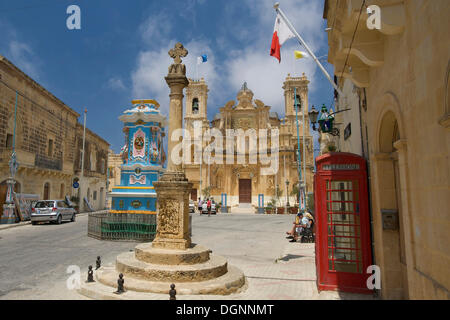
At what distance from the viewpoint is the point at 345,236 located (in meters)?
6.09

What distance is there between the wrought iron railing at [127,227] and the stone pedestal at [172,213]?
562 centimetres

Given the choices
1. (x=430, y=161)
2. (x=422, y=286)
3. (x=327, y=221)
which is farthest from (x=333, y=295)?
(x=430, y=161)

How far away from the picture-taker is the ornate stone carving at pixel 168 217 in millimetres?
6953

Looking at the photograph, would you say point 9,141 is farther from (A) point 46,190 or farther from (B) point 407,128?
(B) point 407,128

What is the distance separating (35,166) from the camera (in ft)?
74.5

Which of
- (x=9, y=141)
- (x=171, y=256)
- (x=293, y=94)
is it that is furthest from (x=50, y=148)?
(x=293, y=94)

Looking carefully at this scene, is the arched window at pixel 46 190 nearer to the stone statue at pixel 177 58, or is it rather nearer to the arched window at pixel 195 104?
the stone statue at pixel 177 58

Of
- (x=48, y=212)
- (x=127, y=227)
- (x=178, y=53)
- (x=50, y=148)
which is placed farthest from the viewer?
(x=50, y=148)

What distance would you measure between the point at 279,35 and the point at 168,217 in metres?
6.11

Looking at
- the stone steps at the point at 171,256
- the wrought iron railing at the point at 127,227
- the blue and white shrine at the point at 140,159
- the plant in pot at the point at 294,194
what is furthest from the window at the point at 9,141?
the plant in pot at the point at 294,194

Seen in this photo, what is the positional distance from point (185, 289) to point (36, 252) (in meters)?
6.72

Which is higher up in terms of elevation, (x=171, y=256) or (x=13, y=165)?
(x=13, y=165)

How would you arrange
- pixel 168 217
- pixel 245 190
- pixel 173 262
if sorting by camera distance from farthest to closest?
pixel 245 190, pixel 168 217, pixel 173 262

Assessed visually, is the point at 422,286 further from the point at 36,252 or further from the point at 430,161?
the point at 36,252
